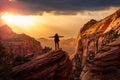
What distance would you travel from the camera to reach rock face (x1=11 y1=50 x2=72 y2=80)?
7669cm

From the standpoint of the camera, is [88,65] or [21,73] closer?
[21,73]

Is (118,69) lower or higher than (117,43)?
lower

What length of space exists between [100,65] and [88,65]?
6621mm

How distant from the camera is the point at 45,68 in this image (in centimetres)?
7919

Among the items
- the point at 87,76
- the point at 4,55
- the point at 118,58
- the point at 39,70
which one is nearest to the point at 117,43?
the point at 118,58

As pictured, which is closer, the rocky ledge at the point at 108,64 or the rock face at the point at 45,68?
the rock face at the point at 45,68

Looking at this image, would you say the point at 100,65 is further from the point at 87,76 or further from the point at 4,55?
the point at 4,55

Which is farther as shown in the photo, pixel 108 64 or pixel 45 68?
pixel 108 64

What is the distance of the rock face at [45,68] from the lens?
76688 millimetres

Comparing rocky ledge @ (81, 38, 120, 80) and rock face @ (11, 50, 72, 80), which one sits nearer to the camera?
rock face @ (11, 50, 72, 80)

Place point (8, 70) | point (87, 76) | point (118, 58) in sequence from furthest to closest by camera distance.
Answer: point (87, 76) < point (118, 58) < point (8, 70)

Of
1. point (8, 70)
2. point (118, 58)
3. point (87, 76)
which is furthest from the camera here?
point (87, 76)

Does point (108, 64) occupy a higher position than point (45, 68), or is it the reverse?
point (108, 64)

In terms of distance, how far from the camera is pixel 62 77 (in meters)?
83.6
